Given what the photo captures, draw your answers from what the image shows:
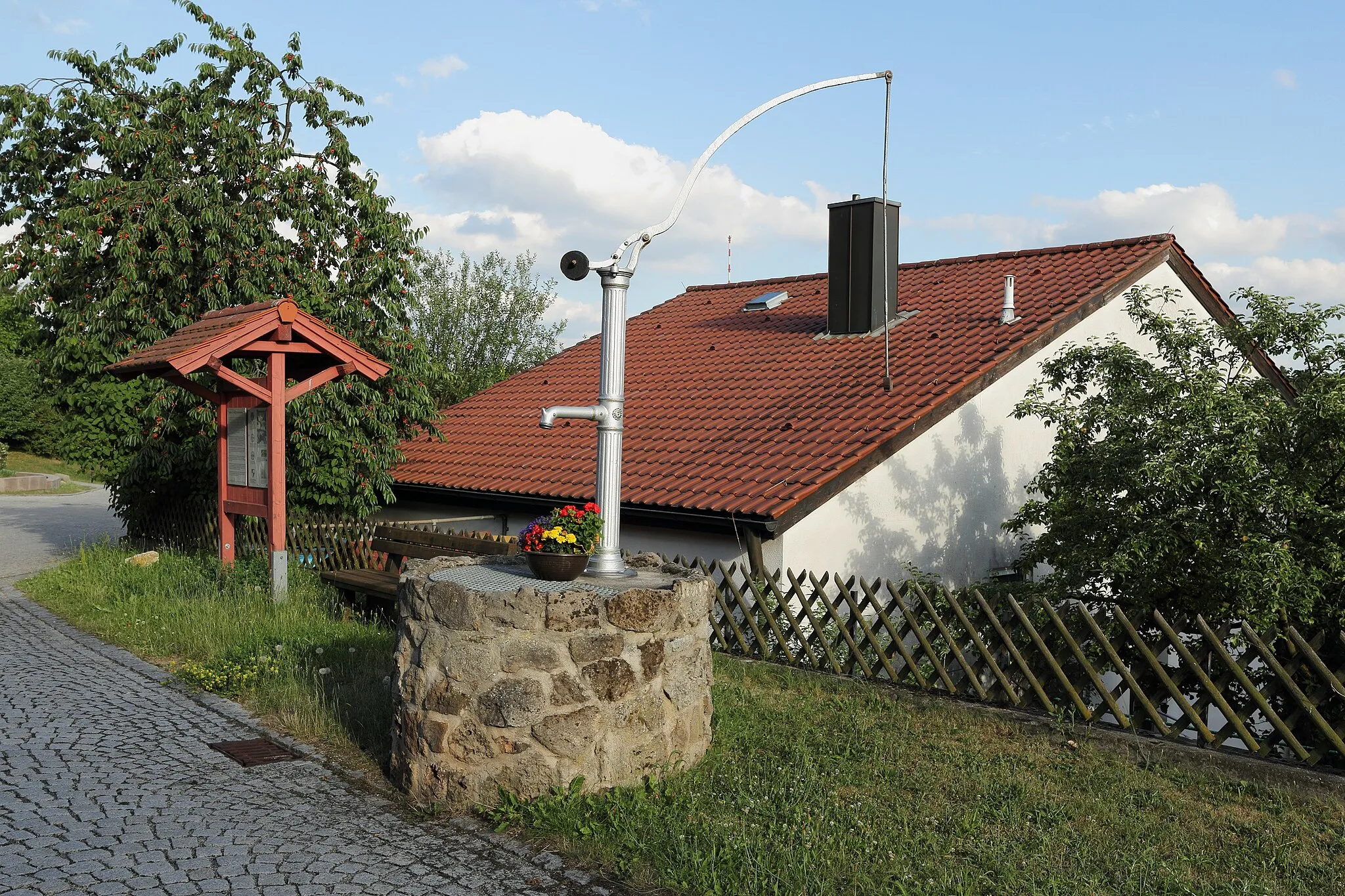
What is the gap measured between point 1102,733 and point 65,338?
13281 mm

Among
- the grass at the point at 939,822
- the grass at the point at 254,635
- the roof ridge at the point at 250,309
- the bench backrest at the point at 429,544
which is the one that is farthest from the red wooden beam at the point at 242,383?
the grass at the point at 939,822

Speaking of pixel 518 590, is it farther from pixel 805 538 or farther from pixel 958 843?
pixel 805 538

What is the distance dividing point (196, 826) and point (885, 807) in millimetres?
3275

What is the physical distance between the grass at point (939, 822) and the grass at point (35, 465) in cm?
4030

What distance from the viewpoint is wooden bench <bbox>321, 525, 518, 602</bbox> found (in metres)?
9.97

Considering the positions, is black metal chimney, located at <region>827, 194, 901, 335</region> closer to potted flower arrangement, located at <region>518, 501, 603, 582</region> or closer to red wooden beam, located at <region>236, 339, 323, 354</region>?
red wooden beam, located at <region>236, 339, 323, 354</region>

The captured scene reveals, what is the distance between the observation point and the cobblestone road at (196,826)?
14.9 ft

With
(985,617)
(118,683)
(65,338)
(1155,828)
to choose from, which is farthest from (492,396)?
(1155,828)

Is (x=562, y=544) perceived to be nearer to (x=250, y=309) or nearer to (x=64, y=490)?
(x=250, y=309)

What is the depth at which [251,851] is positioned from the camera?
192 inches

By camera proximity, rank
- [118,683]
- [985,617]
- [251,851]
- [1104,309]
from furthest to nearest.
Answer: [1104,309], [118,683], [985,617], [251,851]

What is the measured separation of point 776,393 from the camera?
12.9m

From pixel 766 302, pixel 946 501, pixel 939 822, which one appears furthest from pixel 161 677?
pixel 766 302

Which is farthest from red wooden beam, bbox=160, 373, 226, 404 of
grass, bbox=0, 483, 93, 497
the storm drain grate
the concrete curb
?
grass, bbox=0, 483, 93, 497
